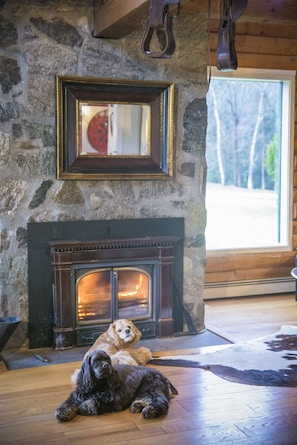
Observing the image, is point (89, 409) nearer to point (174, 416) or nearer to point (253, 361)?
point (174, 416)

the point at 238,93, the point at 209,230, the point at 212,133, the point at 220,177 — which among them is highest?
the point at 238,93

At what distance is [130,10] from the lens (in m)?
3.78

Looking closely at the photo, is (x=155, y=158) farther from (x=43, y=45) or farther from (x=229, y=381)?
(x=229, y=381)

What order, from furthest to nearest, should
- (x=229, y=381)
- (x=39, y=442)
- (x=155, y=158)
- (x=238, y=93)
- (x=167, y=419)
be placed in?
(x=238, y=93) → (x=155, y=158) → (x=229, y=381) → (x=167, y=419) → (x=39, y=442)

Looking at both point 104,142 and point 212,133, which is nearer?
point 104,142

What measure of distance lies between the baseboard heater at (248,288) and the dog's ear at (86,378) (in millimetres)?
2769

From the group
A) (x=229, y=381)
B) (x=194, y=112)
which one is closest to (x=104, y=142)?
(x=194, y=112)

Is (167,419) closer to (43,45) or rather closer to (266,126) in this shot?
(43,45)

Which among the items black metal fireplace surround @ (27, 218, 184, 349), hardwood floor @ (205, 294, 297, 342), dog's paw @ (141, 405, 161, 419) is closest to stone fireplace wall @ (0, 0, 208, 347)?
black metal fireplace surround @ (27, 218, 184, 349)

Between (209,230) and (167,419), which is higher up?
(209,230)

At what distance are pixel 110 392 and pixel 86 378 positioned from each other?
16 centimetres

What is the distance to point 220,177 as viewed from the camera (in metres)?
6.41

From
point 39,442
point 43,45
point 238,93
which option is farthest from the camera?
point 238,93

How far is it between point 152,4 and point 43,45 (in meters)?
1.32
